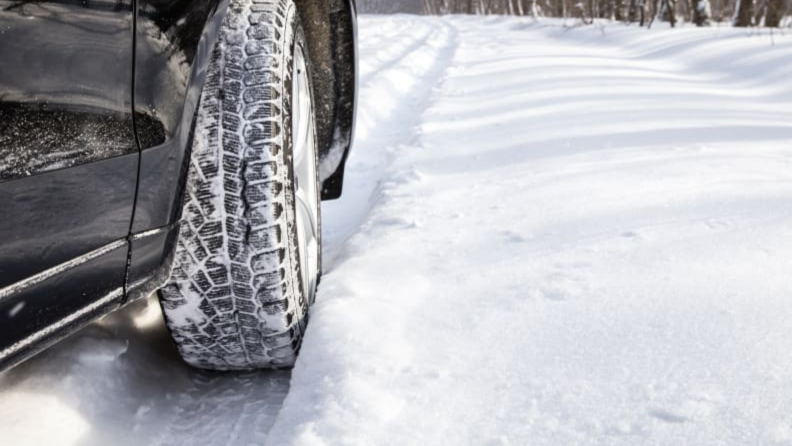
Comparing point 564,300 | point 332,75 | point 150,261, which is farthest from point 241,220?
point 332,75

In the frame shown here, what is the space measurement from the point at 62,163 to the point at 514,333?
72 centimetres

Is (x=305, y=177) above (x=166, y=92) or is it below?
below

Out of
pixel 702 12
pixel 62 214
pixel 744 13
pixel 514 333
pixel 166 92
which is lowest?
pixel 514 333

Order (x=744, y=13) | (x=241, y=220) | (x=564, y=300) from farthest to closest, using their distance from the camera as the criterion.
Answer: (x=744, y=13) < (x=564, y=300) < (x=241, y=220)

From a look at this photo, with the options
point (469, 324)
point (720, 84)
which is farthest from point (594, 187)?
point (720, 84)


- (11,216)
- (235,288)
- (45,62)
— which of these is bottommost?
(235,288)

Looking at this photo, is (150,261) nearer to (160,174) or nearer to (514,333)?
(160,174)

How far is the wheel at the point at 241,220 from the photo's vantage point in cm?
102

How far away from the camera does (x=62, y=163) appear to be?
27.6 inches

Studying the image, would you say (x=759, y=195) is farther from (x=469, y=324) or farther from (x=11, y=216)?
(x=11, y=216)

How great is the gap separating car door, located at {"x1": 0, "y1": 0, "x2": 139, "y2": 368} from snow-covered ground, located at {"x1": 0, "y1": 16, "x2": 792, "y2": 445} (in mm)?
330

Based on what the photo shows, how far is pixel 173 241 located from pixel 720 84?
4.78m

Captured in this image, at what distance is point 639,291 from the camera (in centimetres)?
118

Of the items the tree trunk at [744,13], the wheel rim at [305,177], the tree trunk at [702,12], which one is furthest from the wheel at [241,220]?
the tree trunk at [702,12]
